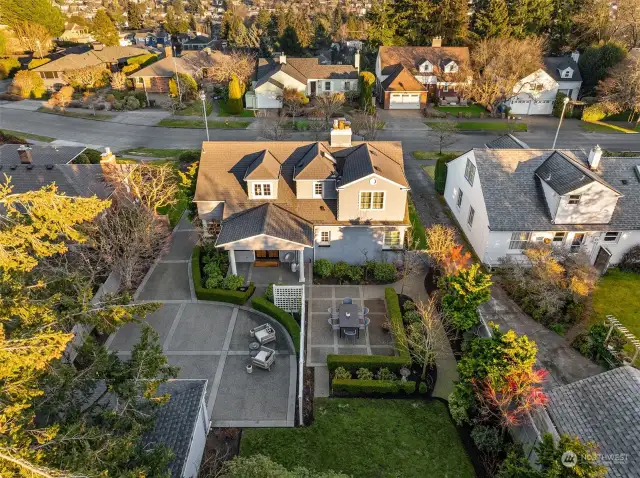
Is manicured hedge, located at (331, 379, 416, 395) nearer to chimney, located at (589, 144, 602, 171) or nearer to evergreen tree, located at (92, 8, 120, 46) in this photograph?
chimney, located at (589, 144, 602, 171)

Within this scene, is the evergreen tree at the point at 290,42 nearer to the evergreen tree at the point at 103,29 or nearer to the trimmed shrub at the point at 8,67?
the evergreen tree at the point at 103,29

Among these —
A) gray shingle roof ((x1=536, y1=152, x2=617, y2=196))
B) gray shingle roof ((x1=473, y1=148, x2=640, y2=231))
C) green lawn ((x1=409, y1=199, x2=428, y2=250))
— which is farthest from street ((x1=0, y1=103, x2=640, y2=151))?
gray shingle roof ((x1=536, y1=152, x2=617, y2=196))

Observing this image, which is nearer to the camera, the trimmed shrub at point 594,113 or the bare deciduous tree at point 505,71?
the trimmed shrub at point 594,113

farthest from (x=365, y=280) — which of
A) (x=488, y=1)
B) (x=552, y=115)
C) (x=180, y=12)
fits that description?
(x=180, y=12)

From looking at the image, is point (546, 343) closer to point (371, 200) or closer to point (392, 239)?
point (392, 239)

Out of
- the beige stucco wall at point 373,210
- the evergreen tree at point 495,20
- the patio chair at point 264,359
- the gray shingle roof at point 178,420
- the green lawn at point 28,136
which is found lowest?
the patio chair at point 264,359

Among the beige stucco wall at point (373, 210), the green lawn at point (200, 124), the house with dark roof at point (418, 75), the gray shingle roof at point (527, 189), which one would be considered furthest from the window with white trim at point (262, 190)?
the house with dark roof at point (418, 75)

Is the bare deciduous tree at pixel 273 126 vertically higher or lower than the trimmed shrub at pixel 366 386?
higher

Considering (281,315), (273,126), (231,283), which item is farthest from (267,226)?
(273,126)
